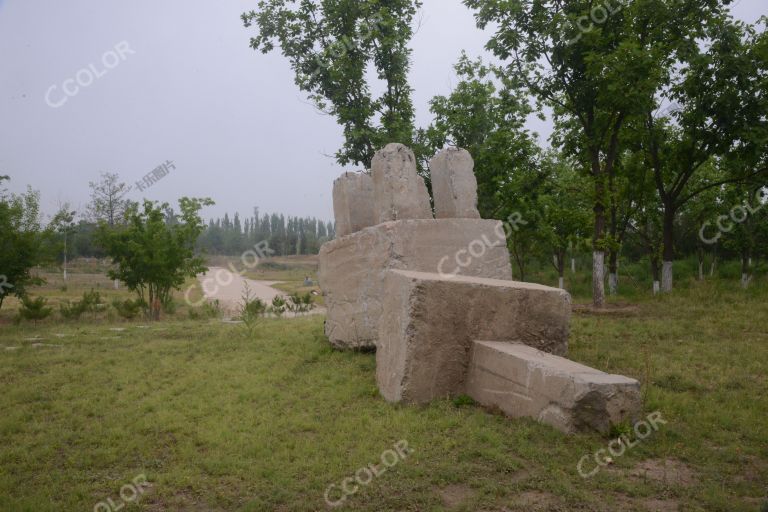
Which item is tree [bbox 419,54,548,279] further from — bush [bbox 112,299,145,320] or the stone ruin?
bush [bbox 112,299,145,320]

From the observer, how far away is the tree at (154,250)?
1575cm

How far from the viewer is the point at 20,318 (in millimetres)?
15141

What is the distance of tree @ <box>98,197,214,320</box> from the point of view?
1575 cm

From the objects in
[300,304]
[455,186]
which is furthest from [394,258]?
[300,304]

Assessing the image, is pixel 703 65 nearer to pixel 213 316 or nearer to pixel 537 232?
pixel 537 232

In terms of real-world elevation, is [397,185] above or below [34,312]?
above

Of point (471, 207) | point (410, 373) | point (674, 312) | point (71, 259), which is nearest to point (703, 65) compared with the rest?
point (674, 312)

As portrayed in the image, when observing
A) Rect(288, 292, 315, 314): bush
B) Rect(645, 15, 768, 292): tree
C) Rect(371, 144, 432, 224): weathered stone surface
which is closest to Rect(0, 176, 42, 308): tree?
Rect(288, 292, 315, 314): bush

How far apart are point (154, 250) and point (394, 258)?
10.5 metres

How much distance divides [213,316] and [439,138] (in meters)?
8.67

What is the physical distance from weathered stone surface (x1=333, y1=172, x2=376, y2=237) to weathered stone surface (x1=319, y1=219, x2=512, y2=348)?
0.56m

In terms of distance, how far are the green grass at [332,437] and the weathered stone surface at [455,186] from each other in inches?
98.1

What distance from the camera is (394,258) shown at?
763 cm

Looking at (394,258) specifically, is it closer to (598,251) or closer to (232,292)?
(598,251)
